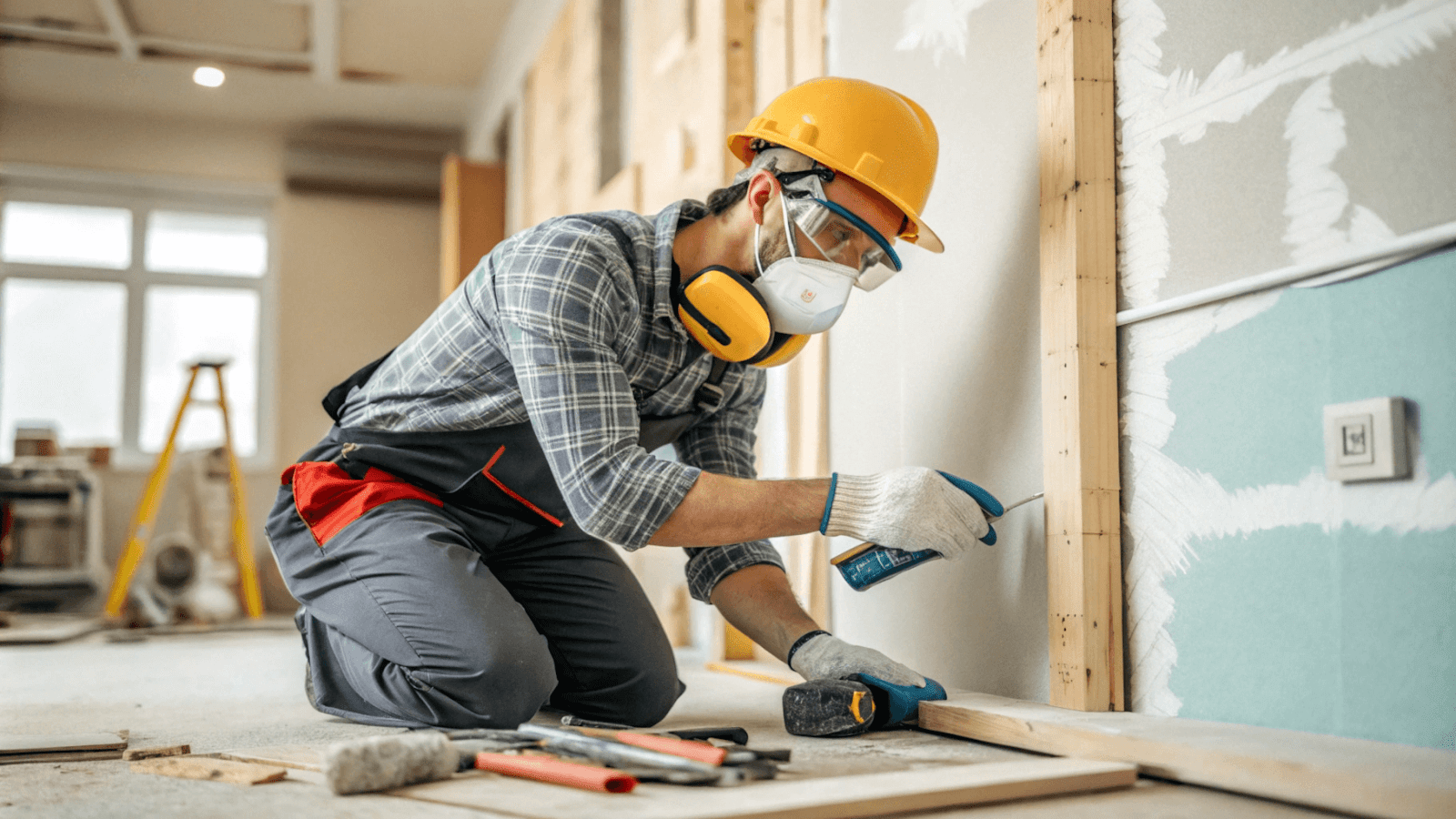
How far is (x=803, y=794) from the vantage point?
118cm

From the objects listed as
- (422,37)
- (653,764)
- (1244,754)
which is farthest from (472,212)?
(1244,754)

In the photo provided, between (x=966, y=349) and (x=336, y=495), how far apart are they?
1.17 metres

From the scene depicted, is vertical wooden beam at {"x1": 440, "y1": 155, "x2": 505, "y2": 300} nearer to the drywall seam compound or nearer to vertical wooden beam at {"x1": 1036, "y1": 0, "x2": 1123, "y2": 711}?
vertical wooden beam at {"x1": 1036, "y1": 0, "x2": 1123, "y2": 711}

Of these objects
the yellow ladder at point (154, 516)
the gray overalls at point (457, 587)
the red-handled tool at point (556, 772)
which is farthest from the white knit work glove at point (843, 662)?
the yellow ladder at point (154, 516)

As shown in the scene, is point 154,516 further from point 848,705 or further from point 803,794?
point 803,794

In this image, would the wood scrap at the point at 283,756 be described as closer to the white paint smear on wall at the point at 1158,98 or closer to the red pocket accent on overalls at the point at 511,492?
the red pocket accent on overalls at the point at 511,492

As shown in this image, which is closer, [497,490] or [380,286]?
[497,490]

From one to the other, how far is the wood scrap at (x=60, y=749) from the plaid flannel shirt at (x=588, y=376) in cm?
66

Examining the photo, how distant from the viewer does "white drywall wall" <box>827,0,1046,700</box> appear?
71.6 inches

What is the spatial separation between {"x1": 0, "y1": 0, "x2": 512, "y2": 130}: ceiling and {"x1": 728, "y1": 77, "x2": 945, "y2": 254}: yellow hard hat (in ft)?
15.3

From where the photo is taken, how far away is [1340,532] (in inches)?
51.9

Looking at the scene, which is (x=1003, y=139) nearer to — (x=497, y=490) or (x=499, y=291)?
(x=499, y=291)

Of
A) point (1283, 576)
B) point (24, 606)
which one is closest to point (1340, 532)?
point (1283, 576)

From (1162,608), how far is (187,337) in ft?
24.7
